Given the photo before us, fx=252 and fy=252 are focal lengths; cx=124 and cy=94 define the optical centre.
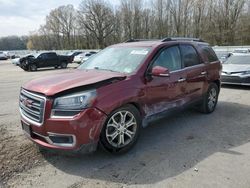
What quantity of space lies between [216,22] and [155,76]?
47249 mm

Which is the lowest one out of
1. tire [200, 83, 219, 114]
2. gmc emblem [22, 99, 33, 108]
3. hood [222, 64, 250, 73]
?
tire [200, 83, 219, 114]

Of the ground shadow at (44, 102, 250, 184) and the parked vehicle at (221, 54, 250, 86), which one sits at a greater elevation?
the parked vehicle at (221, 54, 250, 86)

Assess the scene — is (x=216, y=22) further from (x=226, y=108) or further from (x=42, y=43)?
(x=42, y=43)

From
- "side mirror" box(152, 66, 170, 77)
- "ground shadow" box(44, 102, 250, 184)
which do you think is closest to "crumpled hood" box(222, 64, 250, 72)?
"ground shadow" box(44, 102, 250, 184)

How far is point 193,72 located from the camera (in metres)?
5.39

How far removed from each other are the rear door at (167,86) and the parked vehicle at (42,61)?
19.7 m

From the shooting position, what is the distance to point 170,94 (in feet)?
15.3

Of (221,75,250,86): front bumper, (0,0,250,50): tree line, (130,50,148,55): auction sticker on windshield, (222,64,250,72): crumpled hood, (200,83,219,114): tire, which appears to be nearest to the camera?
(130,50,148,55): auction sticker on windshield

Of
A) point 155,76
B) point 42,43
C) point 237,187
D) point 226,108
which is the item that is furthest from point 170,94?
point 42,43

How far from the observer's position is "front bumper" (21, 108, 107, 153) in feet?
10.8

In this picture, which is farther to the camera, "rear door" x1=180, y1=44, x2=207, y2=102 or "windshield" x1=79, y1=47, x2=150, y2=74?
"rear door" x1=180, y1=44, x2=207, y2=102

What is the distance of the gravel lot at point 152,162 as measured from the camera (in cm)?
324

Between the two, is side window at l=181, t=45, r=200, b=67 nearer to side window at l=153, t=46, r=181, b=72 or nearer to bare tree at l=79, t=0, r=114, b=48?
side window at l=153, t=46, r=181, b=72

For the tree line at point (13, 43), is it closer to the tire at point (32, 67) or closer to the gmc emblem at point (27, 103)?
the tire at point (32, 67)
